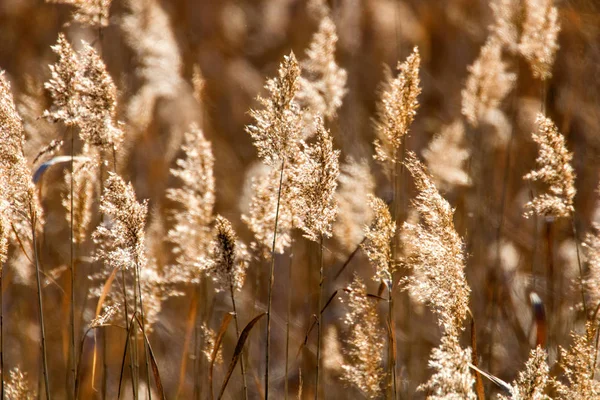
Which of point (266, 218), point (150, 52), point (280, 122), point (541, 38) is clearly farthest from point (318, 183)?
point (150, 52)

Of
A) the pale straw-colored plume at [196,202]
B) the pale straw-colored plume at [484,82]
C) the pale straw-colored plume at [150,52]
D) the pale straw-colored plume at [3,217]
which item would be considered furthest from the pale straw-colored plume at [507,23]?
the pale straw-colored plume at [3,217]

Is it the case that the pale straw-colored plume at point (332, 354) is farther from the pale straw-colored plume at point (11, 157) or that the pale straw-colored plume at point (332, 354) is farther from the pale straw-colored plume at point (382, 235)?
the pale straw-colored plume at point (11, 157)

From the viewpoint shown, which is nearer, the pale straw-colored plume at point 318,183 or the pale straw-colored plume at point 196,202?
the pale straw-colored plume at point 318,183

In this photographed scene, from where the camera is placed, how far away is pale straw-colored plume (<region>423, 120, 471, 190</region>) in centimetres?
311

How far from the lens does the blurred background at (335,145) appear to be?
2.70 metres

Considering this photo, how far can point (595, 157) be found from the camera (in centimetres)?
365

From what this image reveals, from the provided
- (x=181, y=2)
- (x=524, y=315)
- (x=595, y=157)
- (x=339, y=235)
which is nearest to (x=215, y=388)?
(x=339, y=235)

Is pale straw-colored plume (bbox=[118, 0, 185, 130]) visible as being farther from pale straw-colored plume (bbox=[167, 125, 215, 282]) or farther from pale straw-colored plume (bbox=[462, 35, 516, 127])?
pale straw-colored plume (bbox=[462, 35, 516, 127])

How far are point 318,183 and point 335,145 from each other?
178 centimetres

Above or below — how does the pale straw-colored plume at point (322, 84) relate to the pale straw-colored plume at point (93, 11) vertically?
above

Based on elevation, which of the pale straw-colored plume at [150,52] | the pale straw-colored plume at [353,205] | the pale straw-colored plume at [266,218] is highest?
the pale straw-colored plume at [150,52]

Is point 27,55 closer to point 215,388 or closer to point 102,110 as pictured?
point 215,388

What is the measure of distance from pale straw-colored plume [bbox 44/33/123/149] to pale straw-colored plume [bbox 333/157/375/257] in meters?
0.96

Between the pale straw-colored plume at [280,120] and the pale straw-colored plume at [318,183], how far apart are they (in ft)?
0.17
